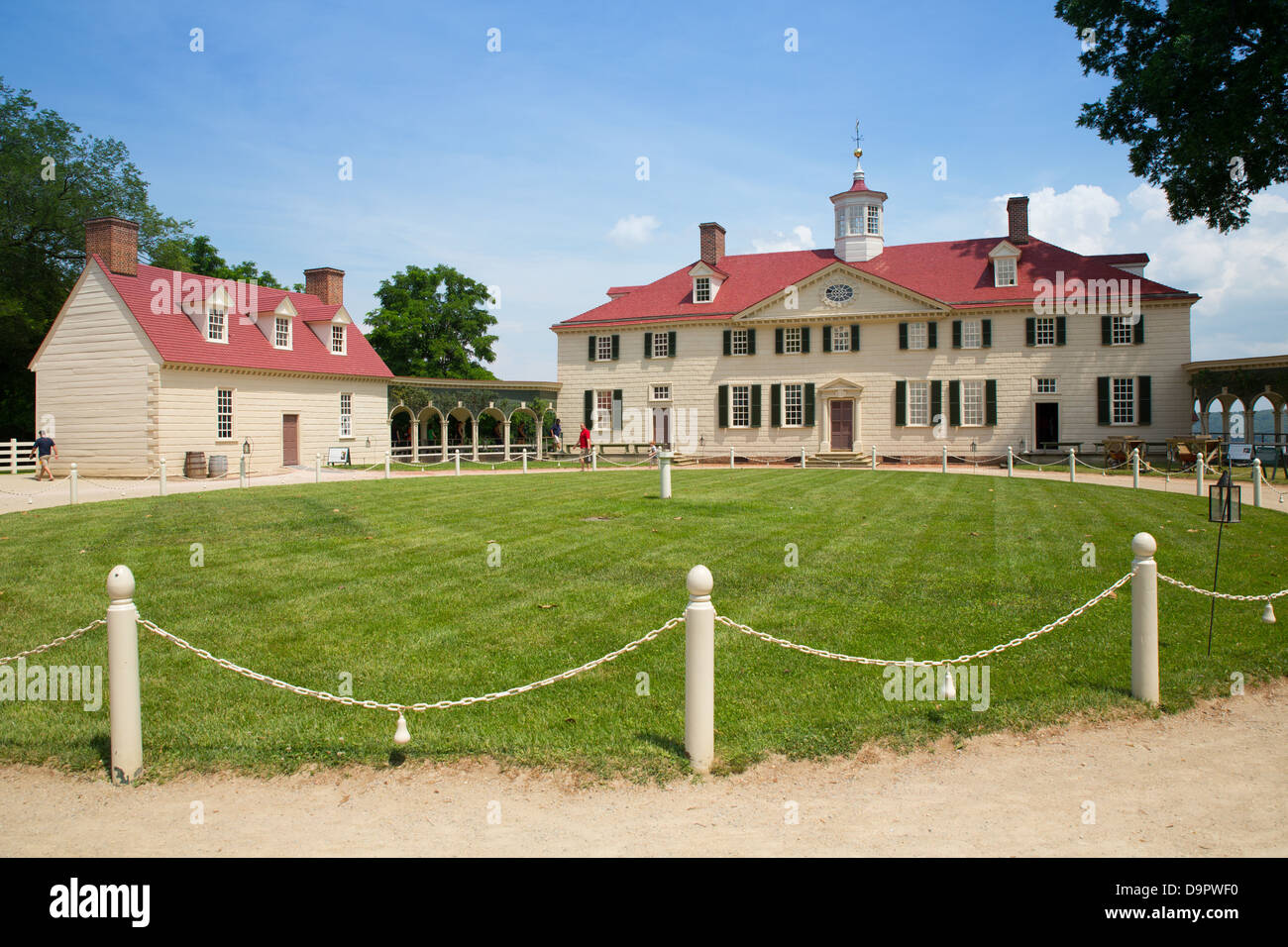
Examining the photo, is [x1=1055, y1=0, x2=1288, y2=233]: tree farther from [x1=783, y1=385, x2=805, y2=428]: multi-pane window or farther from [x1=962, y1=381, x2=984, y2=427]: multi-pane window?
[x1=783, y1=385, x2=805, y2=428]: multi-pane window

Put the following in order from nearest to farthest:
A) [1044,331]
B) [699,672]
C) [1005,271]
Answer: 1. [699,672]
2. [1044,331]
3. [1005,271]

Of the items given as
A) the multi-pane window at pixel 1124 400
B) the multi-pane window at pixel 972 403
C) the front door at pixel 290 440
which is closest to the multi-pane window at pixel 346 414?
the front door at pixel 290 440

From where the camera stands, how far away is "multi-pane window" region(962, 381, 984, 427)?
122 feet

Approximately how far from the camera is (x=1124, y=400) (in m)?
35.7

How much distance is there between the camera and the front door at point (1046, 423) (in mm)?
36406

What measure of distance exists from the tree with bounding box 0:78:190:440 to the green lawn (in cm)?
2946

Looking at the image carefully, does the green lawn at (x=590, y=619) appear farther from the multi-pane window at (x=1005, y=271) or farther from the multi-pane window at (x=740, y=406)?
the multi-pane window at (x=740, y=406)

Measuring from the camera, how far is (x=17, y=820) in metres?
4.72

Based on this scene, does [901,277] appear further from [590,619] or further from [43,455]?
[590,619]

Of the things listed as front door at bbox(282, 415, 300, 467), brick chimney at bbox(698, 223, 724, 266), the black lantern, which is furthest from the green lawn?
brick chimney at bbox(698, 223, 724, 266)

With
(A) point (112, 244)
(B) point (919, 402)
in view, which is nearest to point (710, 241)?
(B) point (919, 402)

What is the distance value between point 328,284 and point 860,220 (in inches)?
1005

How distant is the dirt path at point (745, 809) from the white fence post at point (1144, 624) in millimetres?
628
